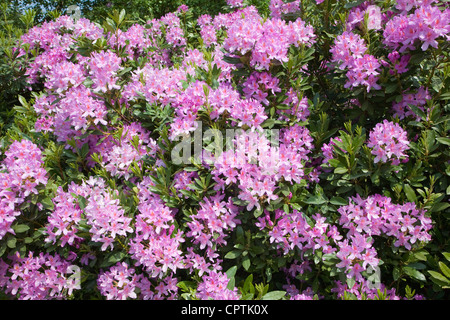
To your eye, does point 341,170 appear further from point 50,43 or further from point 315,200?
point 50,43

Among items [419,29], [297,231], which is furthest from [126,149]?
[419,29]

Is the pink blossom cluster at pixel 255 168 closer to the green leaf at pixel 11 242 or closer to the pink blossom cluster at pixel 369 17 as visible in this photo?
the pink blossom cluster at pixel 369 17

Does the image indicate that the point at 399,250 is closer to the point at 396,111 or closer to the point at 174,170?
the point at 396,111

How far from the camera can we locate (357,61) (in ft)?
7.63

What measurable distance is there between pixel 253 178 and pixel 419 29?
4.10ft

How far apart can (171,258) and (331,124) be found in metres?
1.47

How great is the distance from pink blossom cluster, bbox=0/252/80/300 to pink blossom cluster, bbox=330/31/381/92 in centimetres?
212

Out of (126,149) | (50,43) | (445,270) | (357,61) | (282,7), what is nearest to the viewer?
(445,270)

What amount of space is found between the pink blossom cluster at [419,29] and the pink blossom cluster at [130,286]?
76.1 inches

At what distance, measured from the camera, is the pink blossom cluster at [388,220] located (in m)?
2.14

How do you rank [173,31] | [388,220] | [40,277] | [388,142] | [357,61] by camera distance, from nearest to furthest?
[388,142] < [388,220] < [357,61] < [40,277] < [173,31]

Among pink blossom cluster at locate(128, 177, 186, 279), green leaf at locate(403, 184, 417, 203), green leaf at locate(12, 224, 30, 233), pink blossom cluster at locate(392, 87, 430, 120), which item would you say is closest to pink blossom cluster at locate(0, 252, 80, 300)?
green leaf at locate(12, 224, 30, 233)

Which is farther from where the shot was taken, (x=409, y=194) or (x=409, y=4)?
(x=409, y=4)

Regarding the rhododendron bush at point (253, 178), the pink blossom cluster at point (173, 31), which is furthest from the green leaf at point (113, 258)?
the pink blossom cluster at point (173, 31)
